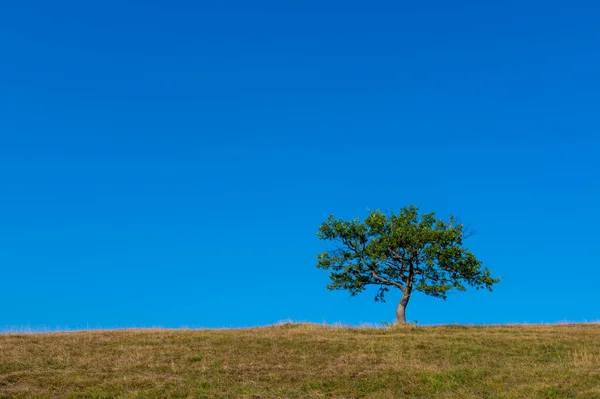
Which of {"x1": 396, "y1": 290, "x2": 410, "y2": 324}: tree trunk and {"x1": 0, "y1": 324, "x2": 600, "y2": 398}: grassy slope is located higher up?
{"x1": 396, "y1": 290, "x2": 410, "y2": 324}: tree trunk

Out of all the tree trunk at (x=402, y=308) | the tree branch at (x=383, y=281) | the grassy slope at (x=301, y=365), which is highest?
the tree branch at (x=383, y=281)

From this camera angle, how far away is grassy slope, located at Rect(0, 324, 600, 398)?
23.3m

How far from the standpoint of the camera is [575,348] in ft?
107

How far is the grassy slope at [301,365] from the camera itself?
23.3 meters

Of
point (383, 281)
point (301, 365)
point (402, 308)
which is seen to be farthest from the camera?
point (383, 281)

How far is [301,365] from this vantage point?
2755 cm

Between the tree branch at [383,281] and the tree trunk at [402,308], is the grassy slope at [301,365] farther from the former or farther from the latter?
the tree branch at [383,281]

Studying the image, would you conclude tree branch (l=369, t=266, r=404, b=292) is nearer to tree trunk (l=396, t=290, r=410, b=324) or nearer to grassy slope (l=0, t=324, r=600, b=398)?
tree trunk (l=396, t=290, r=410, b=324)

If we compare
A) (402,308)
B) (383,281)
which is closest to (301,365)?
(402,308)

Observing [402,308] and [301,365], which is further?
[402,308]

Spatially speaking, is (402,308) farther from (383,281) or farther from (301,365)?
(301,365)

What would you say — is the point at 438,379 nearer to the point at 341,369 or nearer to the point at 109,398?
the point at 341,369

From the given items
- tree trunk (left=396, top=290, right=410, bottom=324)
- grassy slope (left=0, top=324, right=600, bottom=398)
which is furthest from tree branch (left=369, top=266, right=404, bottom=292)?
grassy slope (left=0, top=324, right=600, bottom=398)

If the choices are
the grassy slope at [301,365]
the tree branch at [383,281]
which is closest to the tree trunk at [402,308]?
the tree branch at [383,281]
